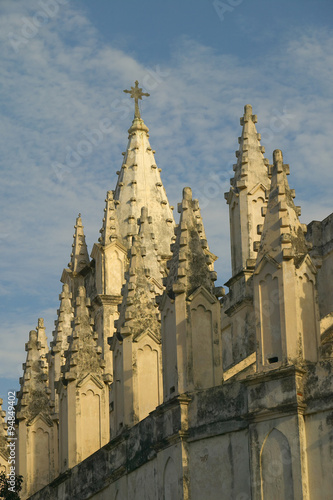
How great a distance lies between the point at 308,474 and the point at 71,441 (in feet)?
37.5

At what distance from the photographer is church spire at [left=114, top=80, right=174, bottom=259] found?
175 ft

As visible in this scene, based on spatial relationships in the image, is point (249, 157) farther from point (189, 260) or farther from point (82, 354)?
point (189, 260)

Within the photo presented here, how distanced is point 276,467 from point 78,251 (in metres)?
30.9

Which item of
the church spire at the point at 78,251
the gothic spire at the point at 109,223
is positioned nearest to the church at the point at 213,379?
the gothic spire at the point at 109,223

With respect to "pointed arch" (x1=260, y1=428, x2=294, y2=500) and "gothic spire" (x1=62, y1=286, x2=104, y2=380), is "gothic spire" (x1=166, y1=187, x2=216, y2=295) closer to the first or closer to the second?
"pointed arch" (x1=260, y1=428, x2=294, y2=500)

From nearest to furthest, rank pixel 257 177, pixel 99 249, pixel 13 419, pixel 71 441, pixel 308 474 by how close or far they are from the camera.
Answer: pixel 308 474, pixel 71 441, pixel 257 177, pixel 13 419, pixel 99 249

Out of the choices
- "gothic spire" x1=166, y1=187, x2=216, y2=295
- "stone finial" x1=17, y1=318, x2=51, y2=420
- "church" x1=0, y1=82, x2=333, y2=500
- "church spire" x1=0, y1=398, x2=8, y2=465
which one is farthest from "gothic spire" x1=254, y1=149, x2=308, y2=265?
"church spire" x1=0, y1=398, x2=8, y2=465

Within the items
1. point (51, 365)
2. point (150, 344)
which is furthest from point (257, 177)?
point (51, 365)

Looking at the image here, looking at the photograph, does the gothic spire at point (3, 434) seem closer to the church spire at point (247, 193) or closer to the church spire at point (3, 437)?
the church spire at point (3, 437)

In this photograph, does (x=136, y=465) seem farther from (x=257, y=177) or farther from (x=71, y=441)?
(x=257, y=177)

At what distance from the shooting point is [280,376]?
25.8 m

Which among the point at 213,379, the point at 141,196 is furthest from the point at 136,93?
the point at 213,379

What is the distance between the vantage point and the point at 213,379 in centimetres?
2791

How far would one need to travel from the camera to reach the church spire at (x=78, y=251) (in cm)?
5488
